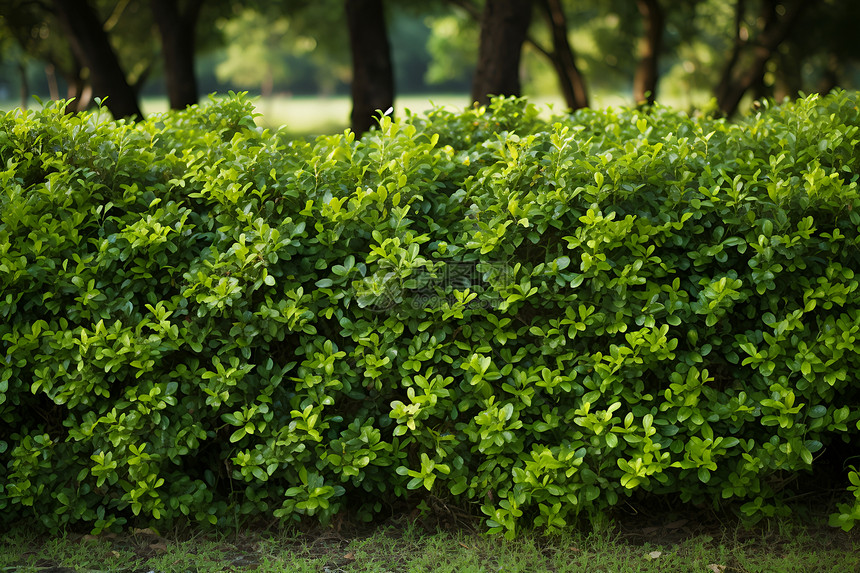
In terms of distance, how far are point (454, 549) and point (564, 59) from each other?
615 inches

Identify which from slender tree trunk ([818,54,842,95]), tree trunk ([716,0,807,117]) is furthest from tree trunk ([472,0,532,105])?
slender tree trunk ([818,54,842,95])

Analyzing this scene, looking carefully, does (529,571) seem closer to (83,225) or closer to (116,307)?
(116,307)

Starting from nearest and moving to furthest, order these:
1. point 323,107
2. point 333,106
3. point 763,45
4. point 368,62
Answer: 1. point 368,62
2. point 763,45
3. point 323,107
4. point 333,106

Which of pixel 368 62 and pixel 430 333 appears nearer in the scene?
pixel 430 333

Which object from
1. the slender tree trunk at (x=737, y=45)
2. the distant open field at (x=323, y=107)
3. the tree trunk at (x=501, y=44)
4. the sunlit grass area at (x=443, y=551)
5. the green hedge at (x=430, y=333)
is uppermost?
the distant open field at (x=323, y=107)

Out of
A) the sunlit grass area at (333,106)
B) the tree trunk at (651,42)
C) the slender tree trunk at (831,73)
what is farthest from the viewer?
the slender tree trunk at (831,73)

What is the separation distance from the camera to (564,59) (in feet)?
58.2

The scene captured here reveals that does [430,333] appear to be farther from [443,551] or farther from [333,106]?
[333,106]

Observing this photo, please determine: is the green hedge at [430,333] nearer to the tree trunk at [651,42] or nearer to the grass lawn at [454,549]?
the grass lawn at [454,549]

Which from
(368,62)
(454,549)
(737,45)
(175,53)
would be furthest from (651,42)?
(454,549)

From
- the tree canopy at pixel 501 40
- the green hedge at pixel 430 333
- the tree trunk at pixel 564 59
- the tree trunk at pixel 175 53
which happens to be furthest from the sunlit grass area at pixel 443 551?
the tree trunk at pixel 564 59

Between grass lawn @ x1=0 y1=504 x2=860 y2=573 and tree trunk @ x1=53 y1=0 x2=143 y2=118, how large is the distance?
10.8 metres

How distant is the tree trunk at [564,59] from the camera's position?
17.2 m

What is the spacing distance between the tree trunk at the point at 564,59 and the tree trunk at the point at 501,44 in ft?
25.3
